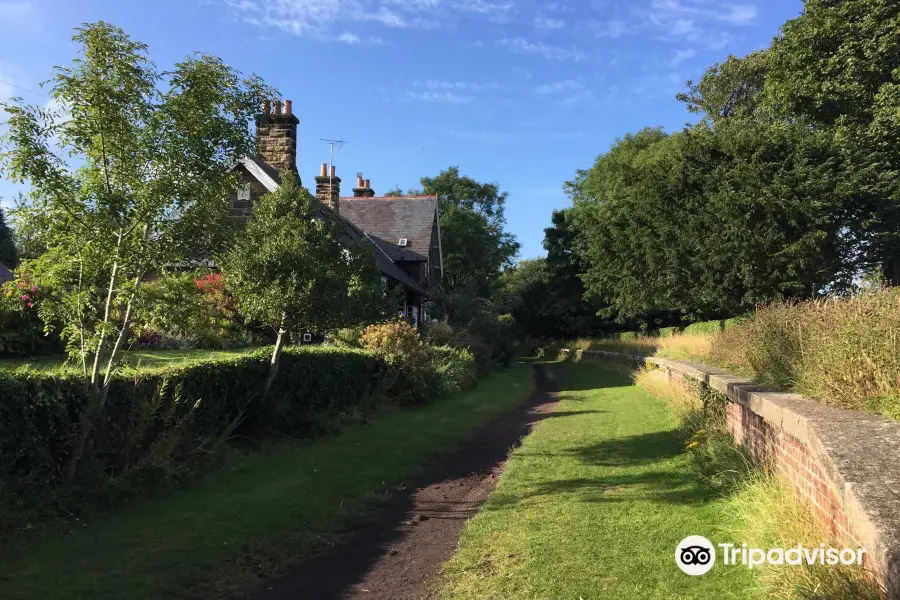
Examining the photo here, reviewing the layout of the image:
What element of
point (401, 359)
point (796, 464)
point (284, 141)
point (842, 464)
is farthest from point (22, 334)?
point (842, 464)

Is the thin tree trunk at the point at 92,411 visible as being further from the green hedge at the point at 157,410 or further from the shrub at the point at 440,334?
the shrub at the point at 440,334

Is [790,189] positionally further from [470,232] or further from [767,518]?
Result: [470,232]

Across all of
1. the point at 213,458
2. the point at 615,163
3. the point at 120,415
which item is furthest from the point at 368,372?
the point at 615,163

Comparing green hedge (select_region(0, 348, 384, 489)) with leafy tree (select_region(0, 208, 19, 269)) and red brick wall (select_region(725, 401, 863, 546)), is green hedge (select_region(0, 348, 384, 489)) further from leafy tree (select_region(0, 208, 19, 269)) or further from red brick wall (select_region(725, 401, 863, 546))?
leafy tree (select_region(0, 208, 19, 269))

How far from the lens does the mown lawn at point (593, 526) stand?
4301 mm

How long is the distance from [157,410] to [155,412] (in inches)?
6.5

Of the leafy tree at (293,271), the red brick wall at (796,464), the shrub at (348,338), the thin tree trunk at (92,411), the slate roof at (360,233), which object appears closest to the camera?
the red brick wall at (796,464)

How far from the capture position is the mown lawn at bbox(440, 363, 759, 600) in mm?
4301

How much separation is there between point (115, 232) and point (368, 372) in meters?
7.99

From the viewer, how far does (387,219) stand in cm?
3186

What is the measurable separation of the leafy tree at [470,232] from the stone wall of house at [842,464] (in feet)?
144

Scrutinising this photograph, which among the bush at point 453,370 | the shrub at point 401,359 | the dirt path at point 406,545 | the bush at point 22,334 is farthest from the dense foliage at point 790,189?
the bush at point 22,334

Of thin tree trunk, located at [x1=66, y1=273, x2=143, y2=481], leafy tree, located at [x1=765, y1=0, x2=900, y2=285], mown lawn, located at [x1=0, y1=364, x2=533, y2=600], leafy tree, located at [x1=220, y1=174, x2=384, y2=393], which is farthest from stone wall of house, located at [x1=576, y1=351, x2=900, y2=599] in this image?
leafy tree, located at [x1=765, y1=0, x2=900, y2=285]

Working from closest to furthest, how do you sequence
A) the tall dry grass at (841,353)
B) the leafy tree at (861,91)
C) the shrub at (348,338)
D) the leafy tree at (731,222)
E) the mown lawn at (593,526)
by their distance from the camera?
the mown lawn at (593,526), the tall dry grass at (841,353), the shrub at (348,338), the leafy tree at (861,91), the leafy tree at (731,222)
